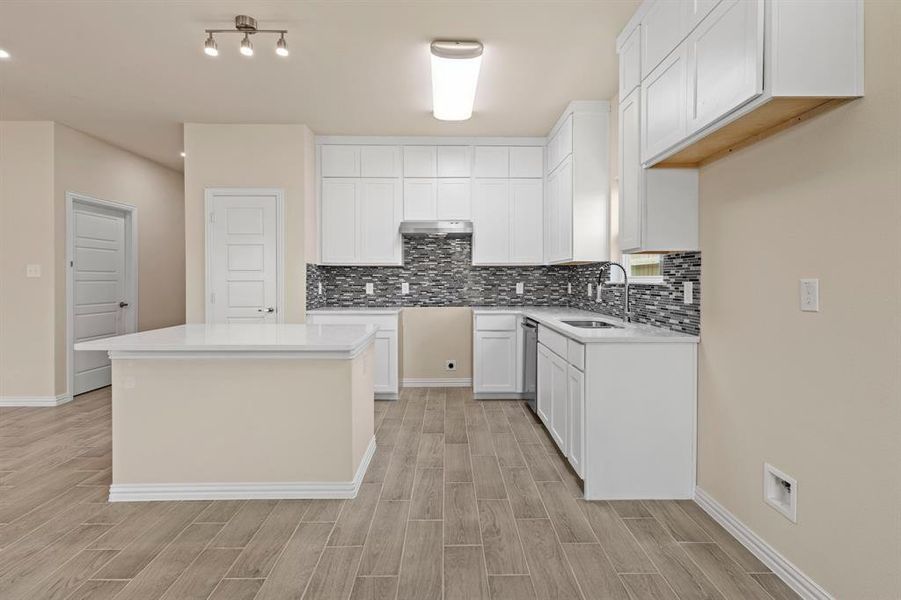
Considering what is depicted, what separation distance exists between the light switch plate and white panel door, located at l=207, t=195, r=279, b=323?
425 centimetres

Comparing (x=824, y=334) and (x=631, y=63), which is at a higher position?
(x=631, y=63)

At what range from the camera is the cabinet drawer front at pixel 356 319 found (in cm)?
494

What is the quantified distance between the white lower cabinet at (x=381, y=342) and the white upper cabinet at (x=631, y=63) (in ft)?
9.98

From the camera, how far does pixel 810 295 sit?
184 centimetres

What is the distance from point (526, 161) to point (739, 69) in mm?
3580

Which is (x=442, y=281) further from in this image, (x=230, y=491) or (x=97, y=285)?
(x=97, y=285)

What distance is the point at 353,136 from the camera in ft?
16.9

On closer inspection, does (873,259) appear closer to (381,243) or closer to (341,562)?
(341,562)

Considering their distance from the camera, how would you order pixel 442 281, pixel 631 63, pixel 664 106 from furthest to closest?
pixel 442 281, pixel 631 63, pixel 664 106

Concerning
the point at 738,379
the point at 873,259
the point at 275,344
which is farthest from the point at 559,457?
the point at 873,259

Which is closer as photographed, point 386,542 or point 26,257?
point 386,542

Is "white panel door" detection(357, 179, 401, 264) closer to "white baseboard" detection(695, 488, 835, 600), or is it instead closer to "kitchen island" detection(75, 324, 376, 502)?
"kitchen island" detection(75, 324, 376, 502)

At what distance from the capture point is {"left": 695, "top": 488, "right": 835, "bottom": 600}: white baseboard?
1.84 meters

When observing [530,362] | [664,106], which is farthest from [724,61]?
[530,362]
